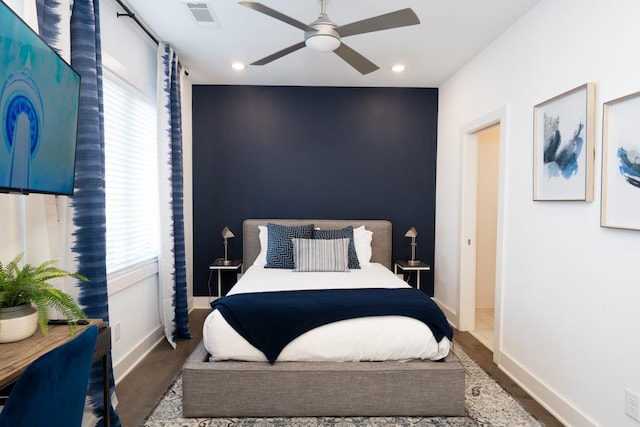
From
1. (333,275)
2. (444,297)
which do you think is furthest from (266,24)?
(444,297)

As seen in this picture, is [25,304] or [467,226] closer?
[25,304]

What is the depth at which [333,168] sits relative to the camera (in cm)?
465

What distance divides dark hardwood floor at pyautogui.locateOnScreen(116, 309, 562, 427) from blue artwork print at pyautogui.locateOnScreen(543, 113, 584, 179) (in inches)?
60.3

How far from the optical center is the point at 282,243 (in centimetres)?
392

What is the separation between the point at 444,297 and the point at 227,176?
9.69ft

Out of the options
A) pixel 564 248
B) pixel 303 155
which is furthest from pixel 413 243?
Result: pixel 564 248

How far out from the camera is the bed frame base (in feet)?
7.55

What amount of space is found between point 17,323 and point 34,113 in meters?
0.84

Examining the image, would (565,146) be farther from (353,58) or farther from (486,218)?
(486,218)

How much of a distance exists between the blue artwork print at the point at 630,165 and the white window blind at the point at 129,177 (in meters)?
3.21

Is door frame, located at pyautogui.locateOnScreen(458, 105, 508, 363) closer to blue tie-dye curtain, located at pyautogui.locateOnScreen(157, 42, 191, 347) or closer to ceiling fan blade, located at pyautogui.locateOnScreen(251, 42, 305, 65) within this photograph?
ceiling fan blade, located at pyautogui.locateOnScreen(251, 42, 305, 65)

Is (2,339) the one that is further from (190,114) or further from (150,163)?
(190,114)

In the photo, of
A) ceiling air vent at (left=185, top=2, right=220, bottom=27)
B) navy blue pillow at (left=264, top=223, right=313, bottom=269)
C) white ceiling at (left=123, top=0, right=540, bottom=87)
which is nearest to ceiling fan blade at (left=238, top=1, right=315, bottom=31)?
white ceiling at (left=123, top=0, right=540, bottom=87)

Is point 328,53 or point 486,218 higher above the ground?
point 328,53
